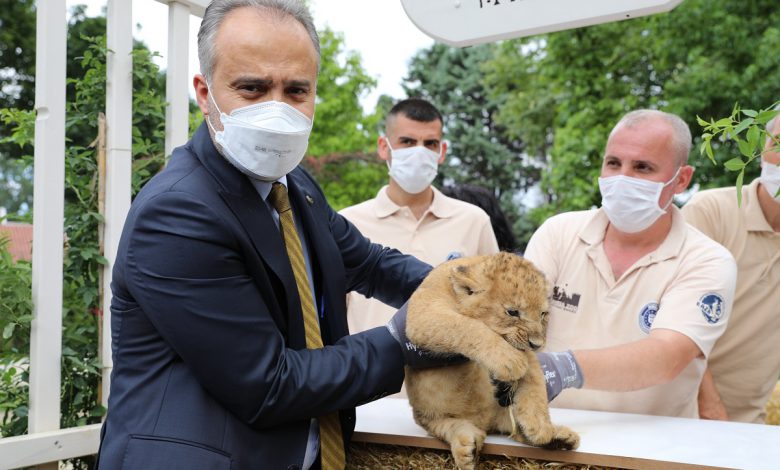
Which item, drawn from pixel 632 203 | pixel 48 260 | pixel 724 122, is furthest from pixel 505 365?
pixel 48 260

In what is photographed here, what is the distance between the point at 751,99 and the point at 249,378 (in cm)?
1802

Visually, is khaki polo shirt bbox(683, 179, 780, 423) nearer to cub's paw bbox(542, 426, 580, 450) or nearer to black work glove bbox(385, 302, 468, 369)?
cub's paw bbox(542, 426, 580, 450)

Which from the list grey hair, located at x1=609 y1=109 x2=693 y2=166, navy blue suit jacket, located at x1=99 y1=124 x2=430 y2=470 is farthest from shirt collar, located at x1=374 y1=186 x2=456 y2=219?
navy blue suit jacket, located at x1=99 y1=124 x2=430 y2=470

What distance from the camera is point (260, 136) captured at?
247 centimetres

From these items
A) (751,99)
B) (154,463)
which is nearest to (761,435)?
(154,463)

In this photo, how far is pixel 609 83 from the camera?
23.0 m

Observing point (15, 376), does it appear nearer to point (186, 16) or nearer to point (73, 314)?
point (73, 314)

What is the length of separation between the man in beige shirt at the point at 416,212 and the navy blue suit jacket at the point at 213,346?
3033mm

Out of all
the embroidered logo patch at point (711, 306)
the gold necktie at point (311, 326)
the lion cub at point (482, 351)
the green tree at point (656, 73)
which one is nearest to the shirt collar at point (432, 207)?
the embroidered logo patch at point (711, 306)

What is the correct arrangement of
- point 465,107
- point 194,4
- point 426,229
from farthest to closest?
point 465,107 → point 426,229 → point 194,4

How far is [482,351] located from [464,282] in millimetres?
319

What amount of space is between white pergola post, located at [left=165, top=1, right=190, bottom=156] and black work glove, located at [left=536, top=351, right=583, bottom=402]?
3.03 metres

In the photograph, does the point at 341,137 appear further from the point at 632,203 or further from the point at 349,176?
the point at 632,203

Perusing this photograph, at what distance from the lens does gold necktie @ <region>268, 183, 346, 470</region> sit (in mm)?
2506
